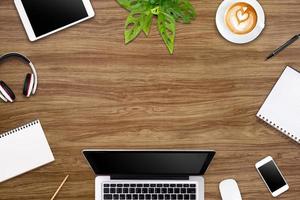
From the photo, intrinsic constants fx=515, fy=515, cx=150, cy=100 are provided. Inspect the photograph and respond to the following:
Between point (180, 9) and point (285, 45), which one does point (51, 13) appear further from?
point (285, 45)

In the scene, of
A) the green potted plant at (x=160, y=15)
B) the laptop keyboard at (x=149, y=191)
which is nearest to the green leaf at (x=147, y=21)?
the green potted plant at (x=160, y=15)

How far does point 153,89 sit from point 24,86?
0.38 m

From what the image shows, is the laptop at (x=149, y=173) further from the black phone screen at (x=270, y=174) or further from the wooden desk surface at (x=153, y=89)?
the black phone screen at (x=270, y=174)

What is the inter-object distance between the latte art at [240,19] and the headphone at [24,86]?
1.94ft

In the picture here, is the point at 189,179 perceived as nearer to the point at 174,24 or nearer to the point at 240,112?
the point at 240,112

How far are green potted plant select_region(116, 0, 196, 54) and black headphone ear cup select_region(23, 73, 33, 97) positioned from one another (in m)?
0.30

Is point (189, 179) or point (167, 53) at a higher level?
point (167, 53)

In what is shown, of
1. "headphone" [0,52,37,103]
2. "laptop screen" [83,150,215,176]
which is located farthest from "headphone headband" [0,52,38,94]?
"laptop screen" [83,150,215,176]

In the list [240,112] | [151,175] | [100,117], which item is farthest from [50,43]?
[240,112]

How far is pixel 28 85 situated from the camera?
4.92 ft

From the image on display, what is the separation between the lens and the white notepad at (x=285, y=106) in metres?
1.51

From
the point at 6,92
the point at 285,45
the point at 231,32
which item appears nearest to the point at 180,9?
the point at 231,32

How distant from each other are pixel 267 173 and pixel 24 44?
2.65ft

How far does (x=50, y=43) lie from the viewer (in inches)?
59.8
